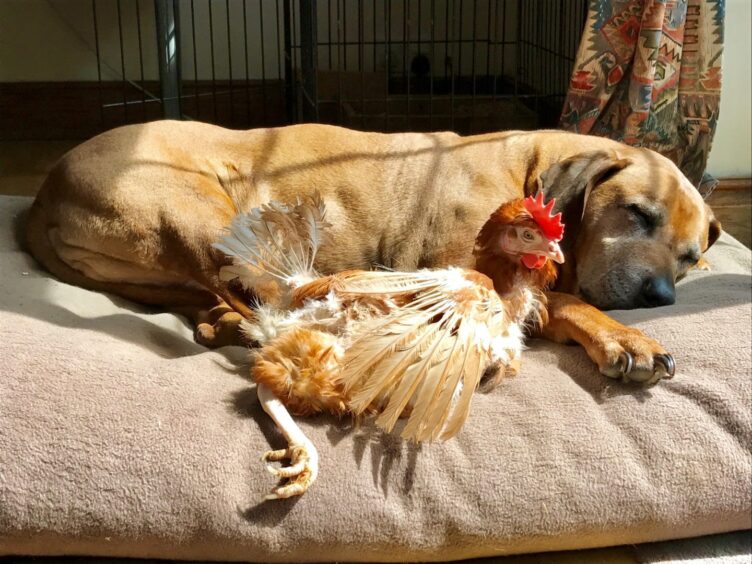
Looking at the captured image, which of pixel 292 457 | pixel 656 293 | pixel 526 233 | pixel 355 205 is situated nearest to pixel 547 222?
pixel 526 233

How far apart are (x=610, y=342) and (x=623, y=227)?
676mm

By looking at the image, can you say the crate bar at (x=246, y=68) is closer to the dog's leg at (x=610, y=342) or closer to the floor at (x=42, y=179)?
the floor at (x=42, y=179)

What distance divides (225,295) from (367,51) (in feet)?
13.0

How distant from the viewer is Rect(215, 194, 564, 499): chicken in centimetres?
182

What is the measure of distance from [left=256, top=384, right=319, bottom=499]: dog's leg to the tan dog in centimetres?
75

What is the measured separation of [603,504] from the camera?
72.8 inches

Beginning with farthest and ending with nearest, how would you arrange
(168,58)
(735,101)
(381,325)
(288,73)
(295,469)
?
1. (288,73)
2. (735,101)
3. (168,58)
4. (381,325)
5. (295,469)

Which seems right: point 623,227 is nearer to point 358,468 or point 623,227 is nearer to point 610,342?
point 610,342

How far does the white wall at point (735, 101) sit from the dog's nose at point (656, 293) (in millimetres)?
2589

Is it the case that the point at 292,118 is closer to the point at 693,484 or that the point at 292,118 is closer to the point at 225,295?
the point at 225,295

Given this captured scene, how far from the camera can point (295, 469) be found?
177cm

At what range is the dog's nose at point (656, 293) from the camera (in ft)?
8.52

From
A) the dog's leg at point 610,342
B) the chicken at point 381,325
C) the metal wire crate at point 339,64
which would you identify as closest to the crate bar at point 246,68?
the metal wire crate at point 339,64

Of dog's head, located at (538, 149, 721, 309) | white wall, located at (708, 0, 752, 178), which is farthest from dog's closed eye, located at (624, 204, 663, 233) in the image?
white wall, located at (708, 0, 752, 178)
